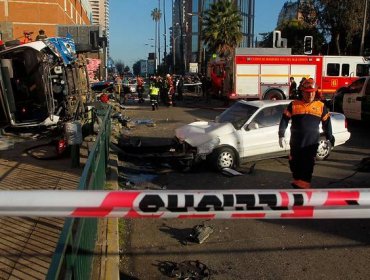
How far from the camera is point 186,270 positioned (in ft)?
16.2

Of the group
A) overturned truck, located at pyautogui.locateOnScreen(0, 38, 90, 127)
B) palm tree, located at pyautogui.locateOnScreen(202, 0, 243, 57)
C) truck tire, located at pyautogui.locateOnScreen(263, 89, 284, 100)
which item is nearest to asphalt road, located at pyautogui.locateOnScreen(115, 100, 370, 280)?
overturned truck, located at pyautogui.locateOnScreen(0, 38, 90, 127)

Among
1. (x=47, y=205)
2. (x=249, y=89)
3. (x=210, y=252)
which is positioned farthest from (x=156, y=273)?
(x=249, y=89)

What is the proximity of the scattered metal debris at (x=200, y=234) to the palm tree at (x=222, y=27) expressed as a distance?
44811mm

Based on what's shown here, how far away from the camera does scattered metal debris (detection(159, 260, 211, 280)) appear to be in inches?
189

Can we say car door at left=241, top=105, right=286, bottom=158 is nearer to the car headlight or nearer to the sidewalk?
the car headlight

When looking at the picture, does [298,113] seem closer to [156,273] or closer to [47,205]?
[156,273]

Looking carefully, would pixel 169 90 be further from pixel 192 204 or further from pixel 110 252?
pixel 192 204

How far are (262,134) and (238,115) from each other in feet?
2.27

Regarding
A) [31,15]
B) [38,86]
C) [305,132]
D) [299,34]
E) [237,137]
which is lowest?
[237,137]

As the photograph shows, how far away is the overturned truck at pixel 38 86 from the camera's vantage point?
1209 centimetres

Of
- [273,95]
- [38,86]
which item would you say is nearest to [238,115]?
[38,86]

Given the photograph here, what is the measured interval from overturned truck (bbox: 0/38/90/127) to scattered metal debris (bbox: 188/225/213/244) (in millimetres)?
7209

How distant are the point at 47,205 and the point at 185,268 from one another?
2.87 m

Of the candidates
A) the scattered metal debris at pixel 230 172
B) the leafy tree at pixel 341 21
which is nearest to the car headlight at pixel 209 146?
the scattered metal debris at pixel 230 172
